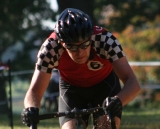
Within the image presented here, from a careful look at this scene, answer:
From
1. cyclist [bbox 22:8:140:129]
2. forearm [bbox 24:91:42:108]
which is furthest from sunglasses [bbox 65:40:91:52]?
forearm [bbox 24:91:42:108]

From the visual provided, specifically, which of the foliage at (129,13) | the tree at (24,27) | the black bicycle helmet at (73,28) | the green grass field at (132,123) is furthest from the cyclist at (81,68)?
the foliage at (129,13)

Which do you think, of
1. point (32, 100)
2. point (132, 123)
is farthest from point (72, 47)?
point (132, 123)

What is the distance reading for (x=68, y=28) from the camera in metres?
5.33

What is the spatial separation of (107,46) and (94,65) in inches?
12.9

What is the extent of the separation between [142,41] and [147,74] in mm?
3740

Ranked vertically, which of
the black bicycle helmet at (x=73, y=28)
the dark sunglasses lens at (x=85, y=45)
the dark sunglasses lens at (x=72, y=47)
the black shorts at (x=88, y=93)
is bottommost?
the black shorts at (x=88, y=93)

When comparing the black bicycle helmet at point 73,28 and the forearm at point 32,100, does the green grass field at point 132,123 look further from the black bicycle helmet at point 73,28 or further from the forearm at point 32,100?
the black bicycle helmet at point 73,28

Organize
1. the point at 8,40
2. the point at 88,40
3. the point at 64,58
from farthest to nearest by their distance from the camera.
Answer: the point at 8,40 → the point at 64,58 → the point at 88,40

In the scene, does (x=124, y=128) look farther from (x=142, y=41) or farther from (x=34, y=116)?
(x=142, y=41)

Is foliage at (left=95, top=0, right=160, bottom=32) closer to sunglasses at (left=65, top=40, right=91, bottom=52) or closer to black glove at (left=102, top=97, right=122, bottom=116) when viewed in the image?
sunglasses at (left=65, top=40, right=91, bottom=52)

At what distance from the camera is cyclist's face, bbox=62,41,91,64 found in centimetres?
527

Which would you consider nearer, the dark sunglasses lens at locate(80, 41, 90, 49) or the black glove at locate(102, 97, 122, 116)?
the black glove at locate(102, 97, 122, 116)

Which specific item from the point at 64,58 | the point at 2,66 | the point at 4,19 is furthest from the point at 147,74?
the point at 64,58

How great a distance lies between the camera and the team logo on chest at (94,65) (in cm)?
577
